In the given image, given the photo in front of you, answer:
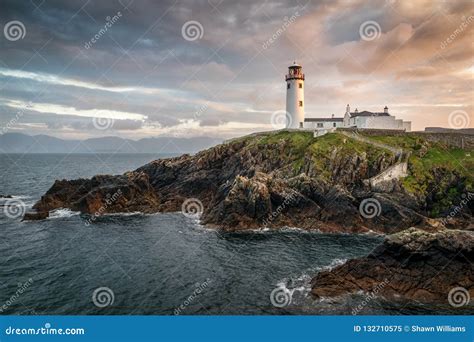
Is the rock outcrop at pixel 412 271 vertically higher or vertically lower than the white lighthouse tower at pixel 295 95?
lower

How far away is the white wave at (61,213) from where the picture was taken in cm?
5879

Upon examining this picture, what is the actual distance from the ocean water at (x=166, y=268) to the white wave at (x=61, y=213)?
88.1 inches

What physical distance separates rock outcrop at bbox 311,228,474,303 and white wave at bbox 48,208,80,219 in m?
44.9

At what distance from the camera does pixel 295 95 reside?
87.3m

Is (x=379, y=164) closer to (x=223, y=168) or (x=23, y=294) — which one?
(x=223, y=168)

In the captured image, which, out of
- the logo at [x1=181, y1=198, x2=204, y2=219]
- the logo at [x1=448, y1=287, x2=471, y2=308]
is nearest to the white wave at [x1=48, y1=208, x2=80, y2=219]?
the logo at [x1=181, y1=198, x2=204, y2=219]

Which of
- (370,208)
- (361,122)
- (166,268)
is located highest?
(361,122)

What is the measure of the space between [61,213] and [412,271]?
54.7m

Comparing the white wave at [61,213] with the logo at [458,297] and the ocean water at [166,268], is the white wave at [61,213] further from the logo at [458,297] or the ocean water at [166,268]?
the logo at [458,297]

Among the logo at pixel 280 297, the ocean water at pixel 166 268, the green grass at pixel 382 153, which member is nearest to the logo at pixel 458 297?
the ocean water at pixel 166 268

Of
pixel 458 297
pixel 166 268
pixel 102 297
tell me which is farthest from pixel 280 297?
pixel 102 297

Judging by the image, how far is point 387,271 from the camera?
105ft

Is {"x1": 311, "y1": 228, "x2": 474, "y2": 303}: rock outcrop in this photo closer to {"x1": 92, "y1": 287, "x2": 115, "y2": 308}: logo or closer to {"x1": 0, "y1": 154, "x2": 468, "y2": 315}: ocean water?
{"x1": 0, "y1": 154, "x2": 468, "y2": 315}: ocean water

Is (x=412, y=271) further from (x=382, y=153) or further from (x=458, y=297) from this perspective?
(x=382, y=153)
